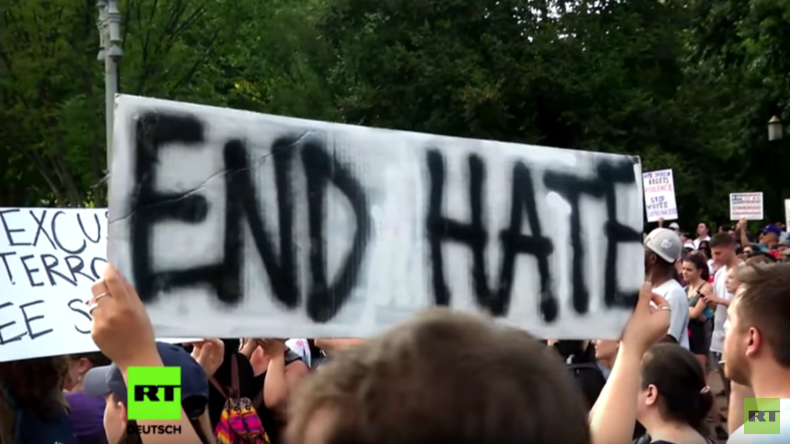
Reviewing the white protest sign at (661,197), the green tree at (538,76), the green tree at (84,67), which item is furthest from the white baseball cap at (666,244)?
the green tree at (538,76)

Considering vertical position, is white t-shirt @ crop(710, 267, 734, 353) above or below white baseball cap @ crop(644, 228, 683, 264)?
below

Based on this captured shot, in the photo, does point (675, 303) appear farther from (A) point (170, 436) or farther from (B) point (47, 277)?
(A) point (170, 436)

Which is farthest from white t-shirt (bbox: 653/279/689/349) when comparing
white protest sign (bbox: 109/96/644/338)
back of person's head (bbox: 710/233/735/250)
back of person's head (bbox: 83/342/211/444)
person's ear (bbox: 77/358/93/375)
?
back of person's head (bbox: 83/342/211/444)

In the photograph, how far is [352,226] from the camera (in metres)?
2.69

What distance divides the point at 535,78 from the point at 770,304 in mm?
23432

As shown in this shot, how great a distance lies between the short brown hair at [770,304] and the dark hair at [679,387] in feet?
1.91

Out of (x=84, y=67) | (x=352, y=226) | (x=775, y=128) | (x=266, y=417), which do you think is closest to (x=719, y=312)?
(x=266, y=417)

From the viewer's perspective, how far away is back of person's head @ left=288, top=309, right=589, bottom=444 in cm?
95

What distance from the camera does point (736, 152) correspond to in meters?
26.9

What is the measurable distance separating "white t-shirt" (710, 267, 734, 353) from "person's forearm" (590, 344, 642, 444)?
6.18 meters

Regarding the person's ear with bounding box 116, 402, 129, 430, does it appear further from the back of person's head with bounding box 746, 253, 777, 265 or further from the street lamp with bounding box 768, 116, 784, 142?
the street lamp with bounding box 768, 116, 784, 142

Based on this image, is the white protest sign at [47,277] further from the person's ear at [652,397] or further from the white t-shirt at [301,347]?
the person's ear at [652,397]

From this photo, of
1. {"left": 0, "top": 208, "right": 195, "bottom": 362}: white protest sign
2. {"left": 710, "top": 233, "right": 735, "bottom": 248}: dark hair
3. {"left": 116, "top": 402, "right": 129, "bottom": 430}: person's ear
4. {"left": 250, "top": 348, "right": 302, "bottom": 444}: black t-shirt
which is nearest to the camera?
{"left": 116, "top": 402, "right": 129, "bottom": 430}: person's ear

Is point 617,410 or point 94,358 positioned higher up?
point 617,410
